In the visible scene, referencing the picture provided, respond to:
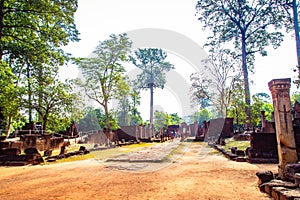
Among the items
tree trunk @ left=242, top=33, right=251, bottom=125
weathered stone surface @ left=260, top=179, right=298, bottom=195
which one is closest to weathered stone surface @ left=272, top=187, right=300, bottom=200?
weathered stone surface @ left=260, top=179, right=298, bottom=195

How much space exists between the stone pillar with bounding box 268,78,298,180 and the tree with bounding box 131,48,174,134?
38.2 m

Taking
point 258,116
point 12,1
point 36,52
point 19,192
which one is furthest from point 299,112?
point 12,1

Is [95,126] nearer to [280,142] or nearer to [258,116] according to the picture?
[258,116]

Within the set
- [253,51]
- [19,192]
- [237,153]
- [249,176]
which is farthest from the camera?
[253,51]

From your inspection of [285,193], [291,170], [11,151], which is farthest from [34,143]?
[285,193]

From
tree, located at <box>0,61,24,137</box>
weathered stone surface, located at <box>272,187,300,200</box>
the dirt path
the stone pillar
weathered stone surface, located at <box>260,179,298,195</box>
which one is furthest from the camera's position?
tree, located at <box>0,61,24,137</box>

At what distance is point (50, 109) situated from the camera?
2039cm

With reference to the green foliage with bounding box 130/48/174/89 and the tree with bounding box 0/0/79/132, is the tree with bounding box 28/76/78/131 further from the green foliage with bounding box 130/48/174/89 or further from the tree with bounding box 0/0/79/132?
the green foliage with bounding box 130/48/174/89

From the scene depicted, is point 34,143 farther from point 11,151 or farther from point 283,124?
point 283,124

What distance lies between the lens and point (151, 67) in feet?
147

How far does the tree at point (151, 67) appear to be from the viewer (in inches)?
1735

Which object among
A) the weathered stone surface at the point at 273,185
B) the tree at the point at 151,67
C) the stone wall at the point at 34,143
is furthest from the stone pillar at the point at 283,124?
the tree at the point at 151,67

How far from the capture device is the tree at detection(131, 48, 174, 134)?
4406 cm

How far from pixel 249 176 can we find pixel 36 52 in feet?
37.3
